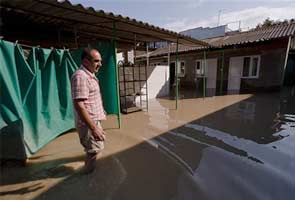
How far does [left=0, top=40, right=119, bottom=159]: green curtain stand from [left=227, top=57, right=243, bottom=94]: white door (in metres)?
9.48

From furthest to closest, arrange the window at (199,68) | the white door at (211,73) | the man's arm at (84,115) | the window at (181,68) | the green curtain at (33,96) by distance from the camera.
→ the window at (181,68) < the window at (199,68) < the white door at (211,73) < the green curtain at (33,96) < the man's arm at (84,115)

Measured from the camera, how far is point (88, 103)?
250 centimetres

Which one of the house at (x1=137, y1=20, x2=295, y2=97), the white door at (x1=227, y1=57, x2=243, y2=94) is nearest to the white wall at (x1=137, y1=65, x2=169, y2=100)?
the house at (x1=137, y1=20, x2=295, y2=97)

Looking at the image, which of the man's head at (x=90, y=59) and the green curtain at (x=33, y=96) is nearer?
the man's head at (x=90, y=59)

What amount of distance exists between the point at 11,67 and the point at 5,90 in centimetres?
37

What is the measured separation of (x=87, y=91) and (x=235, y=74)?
37.7 ft

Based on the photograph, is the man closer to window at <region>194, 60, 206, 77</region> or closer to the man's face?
the man's face

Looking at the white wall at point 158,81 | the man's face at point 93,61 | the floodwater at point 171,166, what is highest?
the man's face at point 93,61

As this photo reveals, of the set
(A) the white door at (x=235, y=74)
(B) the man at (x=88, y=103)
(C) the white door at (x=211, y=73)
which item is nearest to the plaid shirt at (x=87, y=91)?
(B) the man at (x=88, y=103)

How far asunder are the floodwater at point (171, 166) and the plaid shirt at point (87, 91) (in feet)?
3.00

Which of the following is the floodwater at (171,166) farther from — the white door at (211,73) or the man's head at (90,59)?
the white door at (211,73)

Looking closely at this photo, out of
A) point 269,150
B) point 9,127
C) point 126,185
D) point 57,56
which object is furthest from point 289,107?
point 9,127

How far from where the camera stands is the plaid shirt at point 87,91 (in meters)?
A: 2.31

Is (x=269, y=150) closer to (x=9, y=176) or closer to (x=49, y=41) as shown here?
(x=9, y=176)
